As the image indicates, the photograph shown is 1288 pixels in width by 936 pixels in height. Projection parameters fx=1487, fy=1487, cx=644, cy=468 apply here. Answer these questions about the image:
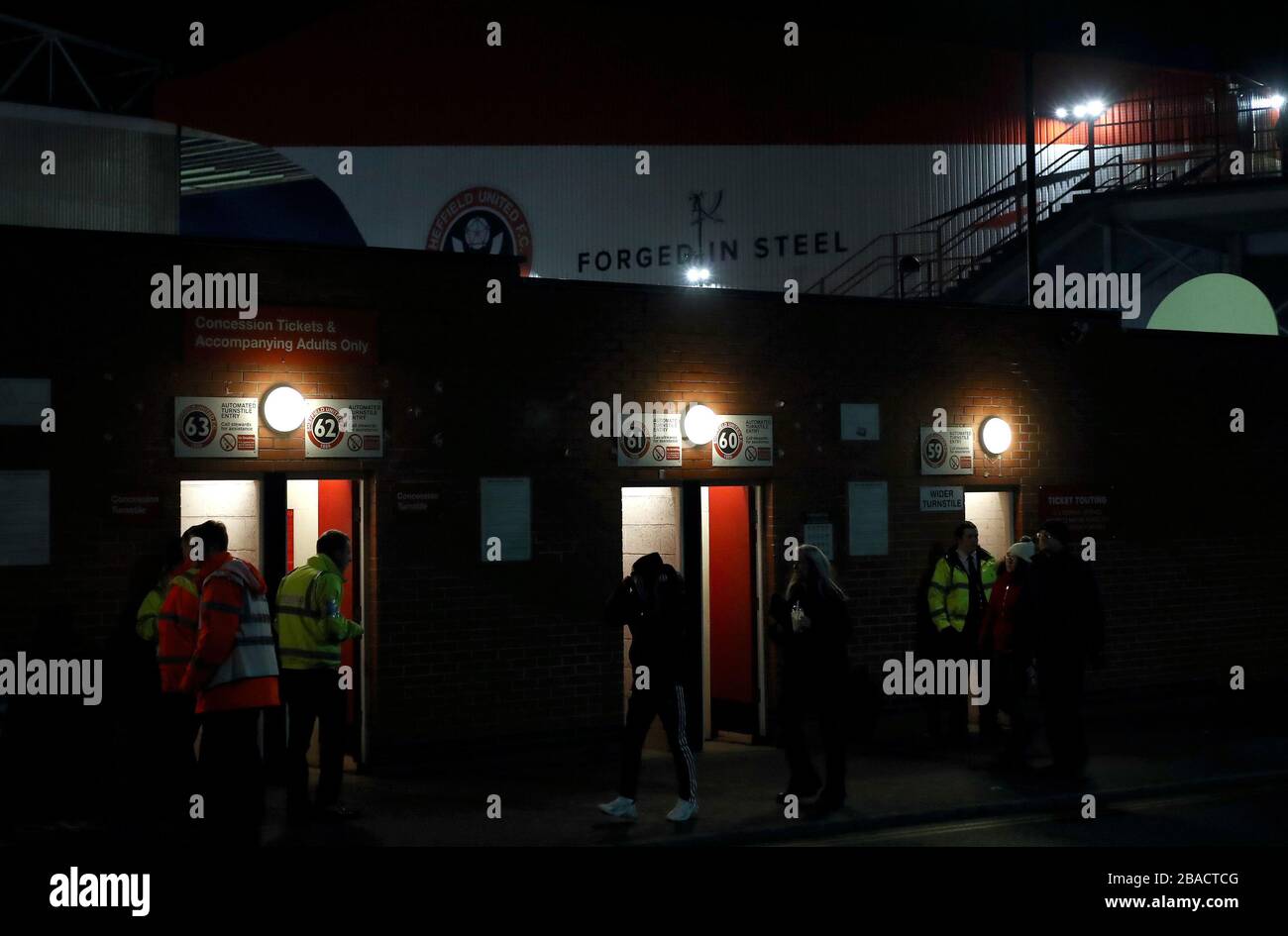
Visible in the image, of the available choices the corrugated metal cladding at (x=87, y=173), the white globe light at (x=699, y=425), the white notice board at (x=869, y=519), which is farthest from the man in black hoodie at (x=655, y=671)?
the corrugated metal cladding at (x=87, y=173)

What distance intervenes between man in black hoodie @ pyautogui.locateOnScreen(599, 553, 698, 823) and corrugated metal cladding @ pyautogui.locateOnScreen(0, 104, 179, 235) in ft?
41.5

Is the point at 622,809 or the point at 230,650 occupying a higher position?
the point at 230,650

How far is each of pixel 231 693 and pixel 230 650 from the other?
0.26m

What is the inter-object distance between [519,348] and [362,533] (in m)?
2.15

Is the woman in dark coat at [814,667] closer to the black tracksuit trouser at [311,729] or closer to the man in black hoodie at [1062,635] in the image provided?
the man in black hoodie at [1062,635]

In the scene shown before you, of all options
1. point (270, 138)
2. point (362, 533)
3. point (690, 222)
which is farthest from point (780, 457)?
point (270, 138)

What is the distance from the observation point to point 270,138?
27.4 meters

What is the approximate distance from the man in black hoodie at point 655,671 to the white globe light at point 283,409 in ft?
10.7

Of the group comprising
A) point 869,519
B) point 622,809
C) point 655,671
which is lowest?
point 622,809

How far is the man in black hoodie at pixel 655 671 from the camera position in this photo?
10.3 m

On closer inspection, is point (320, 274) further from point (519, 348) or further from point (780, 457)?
point (780, 457)

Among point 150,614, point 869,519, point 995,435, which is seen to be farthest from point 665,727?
point 995,435

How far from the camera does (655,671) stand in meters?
10.3

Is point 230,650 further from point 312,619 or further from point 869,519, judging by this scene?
point 869,519
